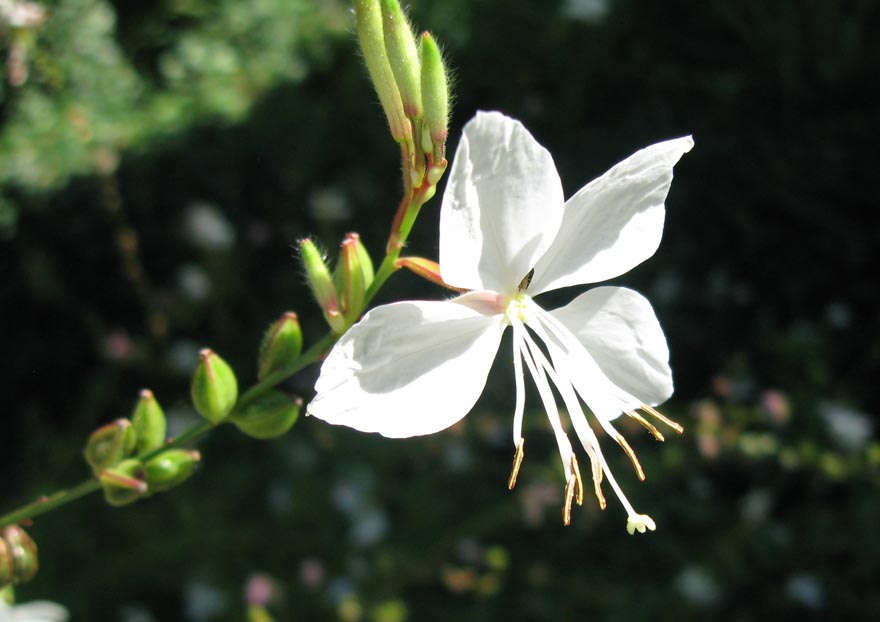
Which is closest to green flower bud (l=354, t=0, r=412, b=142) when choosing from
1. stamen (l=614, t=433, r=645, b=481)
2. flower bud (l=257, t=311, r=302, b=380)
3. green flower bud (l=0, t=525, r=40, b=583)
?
flower bud (l=257, t=311, r=302, b=380)

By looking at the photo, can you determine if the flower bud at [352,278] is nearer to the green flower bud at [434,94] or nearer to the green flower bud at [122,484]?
the green flower bud at [434,94]

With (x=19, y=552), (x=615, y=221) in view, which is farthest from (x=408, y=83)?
(x=19, y=552)

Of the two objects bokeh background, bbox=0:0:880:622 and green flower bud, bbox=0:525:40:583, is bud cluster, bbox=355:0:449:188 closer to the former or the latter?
green flower bud, bbox=0:525:40:583

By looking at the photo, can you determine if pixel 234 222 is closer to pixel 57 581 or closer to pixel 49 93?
pixel 49 93

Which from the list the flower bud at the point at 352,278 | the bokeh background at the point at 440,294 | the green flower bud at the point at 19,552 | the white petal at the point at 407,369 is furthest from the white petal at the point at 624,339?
the bokeh background at the point at 440,294

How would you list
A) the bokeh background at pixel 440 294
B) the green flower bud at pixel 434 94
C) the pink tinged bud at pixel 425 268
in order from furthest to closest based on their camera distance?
1. the bokeh background at pixel 440 294
2. the pink tinged bud at pixel 425 268
3. the green flower bud at pixel 434 94

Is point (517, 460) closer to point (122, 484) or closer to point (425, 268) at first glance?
point (425, 268)
